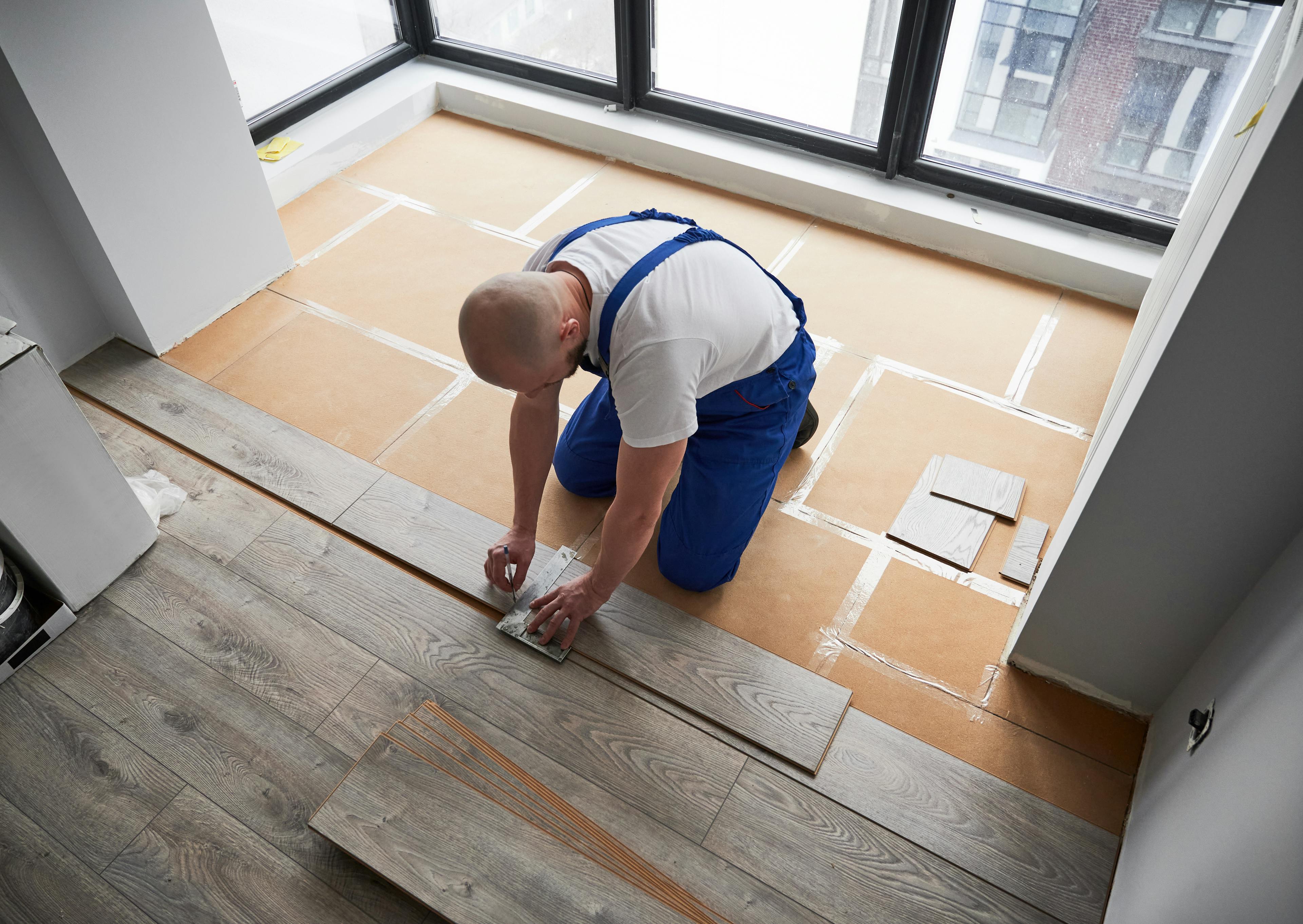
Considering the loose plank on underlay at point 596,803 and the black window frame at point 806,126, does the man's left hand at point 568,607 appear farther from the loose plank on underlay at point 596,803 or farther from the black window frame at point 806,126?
the black window frame at point 806,126

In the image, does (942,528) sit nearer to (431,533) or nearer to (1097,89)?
(431,533)

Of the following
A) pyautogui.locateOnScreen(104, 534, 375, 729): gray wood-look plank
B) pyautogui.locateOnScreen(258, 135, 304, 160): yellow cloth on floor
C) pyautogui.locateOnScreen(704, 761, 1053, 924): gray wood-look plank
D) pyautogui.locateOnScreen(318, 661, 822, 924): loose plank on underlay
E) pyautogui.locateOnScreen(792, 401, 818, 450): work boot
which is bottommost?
pyautogui.locateOnScreen(704, 761, 1053, 924): gray wood-look plank

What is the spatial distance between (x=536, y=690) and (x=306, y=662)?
23.7 inches

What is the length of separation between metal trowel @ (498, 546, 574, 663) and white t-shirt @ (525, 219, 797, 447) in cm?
75

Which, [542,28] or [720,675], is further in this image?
[542,28]

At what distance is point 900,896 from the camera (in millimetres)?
1861

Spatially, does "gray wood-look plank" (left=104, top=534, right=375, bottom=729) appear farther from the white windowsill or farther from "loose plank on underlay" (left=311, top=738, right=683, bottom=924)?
the white windowsill

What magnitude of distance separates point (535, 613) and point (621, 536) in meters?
0.53

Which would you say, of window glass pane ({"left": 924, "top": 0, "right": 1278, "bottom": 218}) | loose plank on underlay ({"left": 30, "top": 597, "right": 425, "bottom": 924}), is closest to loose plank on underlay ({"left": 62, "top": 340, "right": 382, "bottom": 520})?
loose plank on underlay ({"left": 30, "top": 597, "right": 425, "bottom": 924})

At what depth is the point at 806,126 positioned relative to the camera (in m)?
3.86

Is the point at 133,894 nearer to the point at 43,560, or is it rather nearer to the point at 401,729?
the point at 401,729

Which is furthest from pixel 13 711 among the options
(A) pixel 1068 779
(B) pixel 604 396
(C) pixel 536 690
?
(A) pixel 1068 779

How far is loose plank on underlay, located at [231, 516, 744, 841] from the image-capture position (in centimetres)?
203

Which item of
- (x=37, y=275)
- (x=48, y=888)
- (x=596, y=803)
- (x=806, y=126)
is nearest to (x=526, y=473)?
(x=596, y=803)
